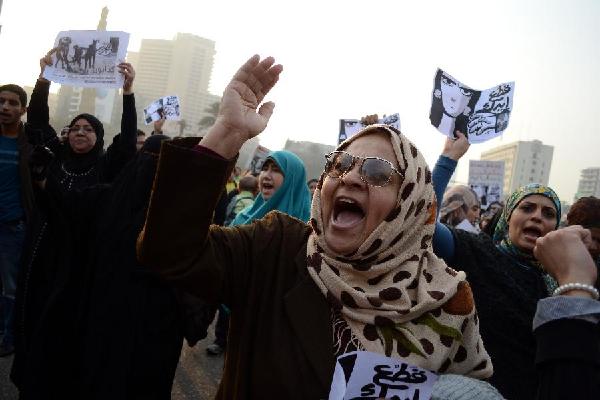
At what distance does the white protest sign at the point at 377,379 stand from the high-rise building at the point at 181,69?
14422cm

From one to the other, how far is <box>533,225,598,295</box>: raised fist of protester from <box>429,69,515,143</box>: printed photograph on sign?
3.26 meters

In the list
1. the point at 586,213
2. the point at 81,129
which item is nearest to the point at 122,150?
the point at 81,129

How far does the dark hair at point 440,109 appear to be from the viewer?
4.33 meters

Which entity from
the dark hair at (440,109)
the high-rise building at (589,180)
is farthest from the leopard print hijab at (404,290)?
the high-rise building at (589,180)

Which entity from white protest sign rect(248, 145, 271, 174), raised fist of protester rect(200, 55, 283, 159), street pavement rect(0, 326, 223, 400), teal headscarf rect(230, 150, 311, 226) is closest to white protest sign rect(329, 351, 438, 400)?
raised fist of protester rect(200, 55, 283, 159)

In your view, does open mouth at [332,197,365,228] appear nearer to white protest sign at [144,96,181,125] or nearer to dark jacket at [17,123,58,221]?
dark jacket at [17,123,58,221]

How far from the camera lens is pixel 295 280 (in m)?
1.57

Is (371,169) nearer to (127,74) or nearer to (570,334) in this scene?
(570,334)

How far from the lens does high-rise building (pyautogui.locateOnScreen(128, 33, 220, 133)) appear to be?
14362cm

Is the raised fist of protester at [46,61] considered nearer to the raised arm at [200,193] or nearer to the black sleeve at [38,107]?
the black sleeve at [38,107]

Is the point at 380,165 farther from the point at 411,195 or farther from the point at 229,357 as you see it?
the point at 229,357

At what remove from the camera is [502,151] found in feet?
409

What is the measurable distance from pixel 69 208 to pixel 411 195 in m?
2.02

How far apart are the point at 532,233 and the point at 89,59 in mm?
4391
